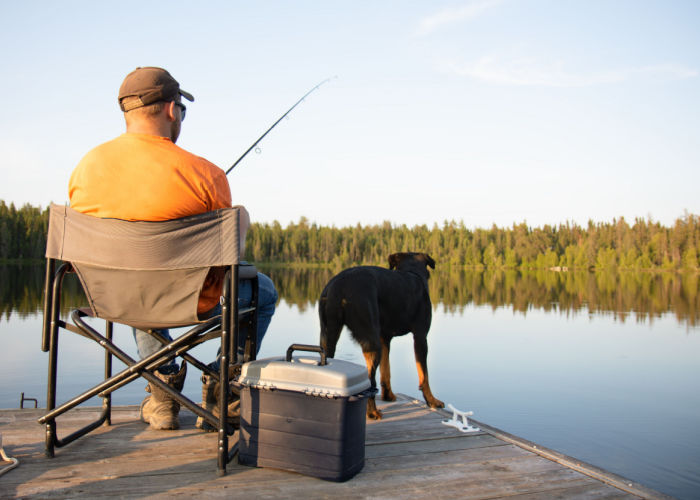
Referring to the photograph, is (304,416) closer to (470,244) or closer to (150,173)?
(150,173)

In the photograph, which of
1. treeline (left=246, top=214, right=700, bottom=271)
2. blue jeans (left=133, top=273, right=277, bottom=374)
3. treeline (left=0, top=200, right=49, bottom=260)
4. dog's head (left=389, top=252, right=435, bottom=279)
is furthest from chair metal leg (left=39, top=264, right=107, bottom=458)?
treeline (left=246, top=214, right=700, bottom=271)

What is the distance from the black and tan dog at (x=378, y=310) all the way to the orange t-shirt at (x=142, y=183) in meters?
1.69

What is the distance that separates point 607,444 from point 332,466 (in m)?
5.43

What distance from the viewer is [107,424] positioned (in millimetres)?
3391

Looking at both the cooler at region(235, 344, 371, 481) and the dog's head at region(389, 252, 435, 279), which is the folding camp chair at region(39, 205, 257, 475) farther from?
the dog's head at region(389, 252, 435, 279)

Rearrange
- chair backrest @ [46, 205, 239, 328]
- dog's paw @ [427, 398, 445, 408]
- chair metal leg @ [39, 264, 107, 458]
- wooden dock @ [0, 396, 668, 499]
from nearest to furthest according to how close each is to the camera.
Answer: wooden dock @ [0, 396, 668, 499] → chair backrest @ [46, 205, 239, 328] → chair metal leg @ [39, 264, 107, 458] → dog's paw @ [427, 398, 445, 408]

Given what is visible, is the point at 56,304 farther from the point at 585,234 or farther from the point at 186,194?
the point at 585,234

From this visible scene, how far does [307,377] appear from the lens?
250cm

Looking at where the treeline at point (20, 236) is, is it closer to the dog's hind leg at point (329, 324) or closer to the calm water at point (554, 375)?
the calm water at point (554, 375)

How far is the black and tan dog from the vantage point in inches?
160

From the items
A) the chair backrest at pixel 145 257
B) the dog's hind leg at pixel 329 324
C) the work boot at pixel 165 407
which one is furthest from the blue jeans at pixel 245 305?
the dog's hind leg at pixel 329 324

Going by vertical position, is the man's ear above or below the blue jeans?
above

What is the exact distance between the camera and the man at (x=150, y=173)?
252 centimetres

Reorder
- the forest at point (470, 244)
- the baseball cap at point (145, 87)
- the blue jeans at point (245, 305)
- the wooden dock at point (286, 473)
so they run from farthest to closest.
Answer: the forest at point (470, 244), the blue jeans at point (245, 305), the baseball cap at point (145, 87), the wooden dock at point (286, 473)
